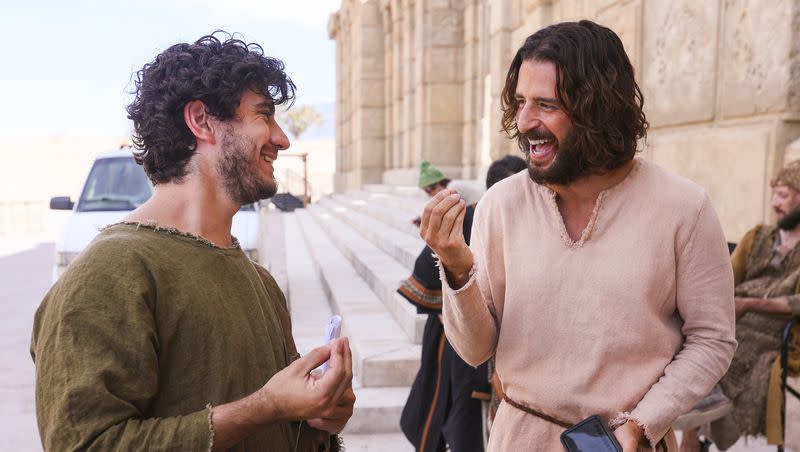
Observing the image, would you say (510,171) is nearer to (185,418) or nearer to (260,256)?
(185,418)

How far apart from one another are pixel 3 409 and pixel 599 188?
16.3 feet

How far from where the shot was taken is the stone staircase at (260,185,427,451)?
4.32 metres

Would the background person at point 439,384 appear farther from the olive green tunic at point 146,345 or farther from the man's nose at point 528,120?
the olive green tunic at point 146,345

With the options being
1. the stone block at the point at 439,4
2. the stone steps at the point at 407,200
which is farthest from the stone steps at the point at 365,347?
the stone block at the point at 439,4

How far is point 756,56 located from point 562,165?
244 centimetres

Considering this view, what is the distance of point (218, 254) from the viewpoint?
1.47 meters

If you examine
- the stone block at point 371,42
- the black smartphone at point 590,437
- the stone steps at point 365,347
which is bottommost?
the stone steps at point 365,347

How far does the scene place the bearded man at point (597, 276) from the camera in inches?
65.7

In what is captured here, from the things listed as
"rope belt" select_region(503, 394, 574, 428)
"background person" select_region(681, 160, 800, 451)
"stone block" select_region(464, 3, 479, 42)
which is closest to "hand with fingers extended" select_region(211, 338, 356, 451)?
"rope belt" select_region(503, 394, 574, 428)

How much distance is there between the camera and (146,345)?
1228 millimetres

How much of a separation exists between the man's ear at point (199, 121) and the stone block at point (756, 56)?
303cm

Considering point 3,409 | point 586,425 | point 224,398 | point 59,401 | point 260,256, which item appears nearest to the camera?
point 59,401

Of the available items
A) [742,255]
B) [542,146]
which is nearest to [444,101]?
[742,255]

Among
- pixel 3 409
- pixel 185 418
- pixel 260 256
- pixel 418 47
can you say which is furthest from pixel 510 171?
pixel 418 47
